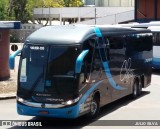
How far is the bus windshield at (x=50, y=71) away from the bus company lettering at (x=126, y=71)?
14.6 feet

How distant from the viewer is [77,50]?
12422mm

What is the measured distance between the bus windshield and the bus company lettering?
14.6 ft

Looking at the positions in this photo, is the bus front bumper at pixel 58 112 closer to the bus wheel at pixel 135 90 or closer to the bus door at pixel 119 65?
the bus door at pixel 119 65

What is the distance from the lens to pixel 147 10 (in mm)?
58906

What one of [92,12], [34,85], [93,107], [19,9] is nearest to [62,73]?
[34,85]

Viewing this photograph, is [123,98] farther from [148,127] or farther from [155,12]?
[155,12]

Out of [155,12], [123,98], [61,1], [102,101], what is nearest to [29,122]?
[102,101]

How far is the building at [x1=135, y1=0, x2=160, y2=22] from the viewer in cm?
5631

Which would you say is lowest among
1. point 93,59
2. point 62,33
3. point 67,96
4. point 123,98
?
point 123,98

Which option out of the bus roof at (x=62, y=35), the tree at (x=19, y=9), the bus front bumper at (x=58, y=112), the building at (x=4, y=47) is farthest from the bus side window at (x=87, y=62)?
the tree at (x=19, y=9)

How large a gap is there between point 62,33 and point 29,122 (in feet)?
9.12

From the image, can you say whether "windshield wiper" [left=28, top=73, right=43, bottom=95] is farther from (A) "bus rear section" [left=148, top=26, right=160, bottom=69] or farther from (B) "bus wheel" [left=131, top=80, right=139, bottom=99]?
(A) "bus rear section" [left=148, top=26, right=160, bottom=69]

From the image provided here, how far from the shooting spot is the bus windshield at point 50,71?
40.1 feet

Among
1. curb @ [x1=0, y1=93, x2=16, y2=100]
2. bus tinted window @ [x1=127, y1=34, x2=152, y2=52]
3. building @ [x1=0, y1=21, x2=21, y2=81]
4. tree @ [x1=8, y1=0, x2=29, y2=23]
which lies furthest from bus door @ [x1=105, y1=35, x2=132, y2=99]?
tree @ [x1=8, y1=0, x2=29, y2=23]
